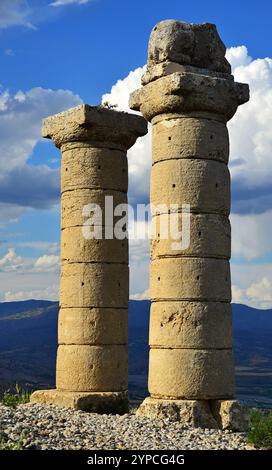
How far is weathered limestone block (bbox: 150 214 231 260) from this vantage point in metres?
15.8

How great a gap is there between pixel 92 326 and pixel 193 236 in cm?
354

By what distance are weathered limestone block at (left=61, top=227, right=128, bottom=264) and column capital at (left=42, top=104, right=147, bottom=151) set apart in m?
2.00

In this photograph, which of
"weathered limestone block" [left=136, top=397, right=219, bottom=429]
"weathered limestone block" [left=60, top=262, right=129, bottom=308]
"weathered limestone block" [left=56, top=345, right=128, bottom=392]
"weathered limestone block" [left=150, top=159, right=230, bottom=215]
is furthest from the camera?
"weathered limestone block" [left=60, top=262, right=129, bottom=308]

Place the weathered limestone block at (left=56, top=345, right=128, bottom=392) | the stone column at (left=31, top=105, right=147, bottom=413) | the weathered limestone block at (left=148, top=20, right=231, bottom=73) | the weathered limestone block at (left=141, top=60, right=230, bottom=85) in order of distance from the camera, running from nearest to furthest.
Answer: the weathered limestone block at (left=141, top=60, right=230, bottom=85) → the weathered limestone block at (left=148, top=20, right=231, bottom=73) → the weathered limestone block at (left=56, top=345, right=128, bottom=392) → the stone column at (left=31, top=105, right=147, bottom=413)

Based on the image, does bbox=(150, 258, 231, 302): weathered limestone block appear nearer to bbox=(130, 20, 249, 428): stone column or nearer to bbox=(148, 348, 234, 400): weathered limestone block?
bbox=(130, 20, 249, 428): stone column

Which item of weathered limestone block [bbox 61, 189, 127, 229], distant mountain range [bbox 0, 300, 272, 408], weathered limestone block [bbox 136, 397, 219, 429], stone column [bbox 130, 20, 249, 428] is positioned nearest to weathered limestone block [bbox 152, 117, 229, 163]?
stone column [bbox 130, 20, 249, 428]

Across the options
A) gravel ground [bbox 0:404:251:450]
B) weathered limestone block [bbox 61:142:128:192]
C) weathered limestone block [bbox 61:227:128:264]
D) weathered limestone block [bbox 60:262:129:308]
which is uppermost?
weathered limestone block [bbox 61:142:128:192]

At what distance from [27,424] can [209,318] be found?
3929 millimetres

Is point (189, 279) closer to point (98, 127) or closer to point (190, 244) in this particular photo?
point (190, 244)

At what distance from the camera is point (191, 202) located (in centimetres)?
1583

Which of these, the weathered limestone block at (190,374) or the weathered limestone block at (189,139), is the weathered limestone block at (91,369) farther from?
the weathered limestone block at (189,139)

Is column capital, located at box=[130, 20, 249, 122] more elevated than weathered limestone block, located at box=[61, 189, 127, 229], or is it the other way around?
column capital, located at box=[130, 20, 249, 122]

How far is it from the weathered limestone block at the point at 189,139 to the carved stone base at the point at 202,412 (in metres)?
4.59
